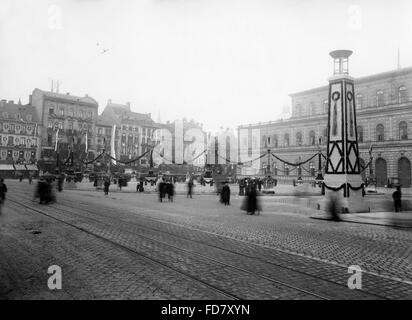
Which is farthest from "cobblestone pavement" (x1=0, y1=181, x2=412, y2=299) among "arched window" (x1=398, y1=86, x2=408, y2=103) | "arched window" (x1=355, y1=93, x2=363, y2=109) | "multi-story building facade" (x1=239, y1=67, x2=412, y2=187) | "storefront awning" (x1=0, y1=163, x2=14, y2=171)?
"storefront awning" (x1=0, y1=163, x2=14, y2=171)

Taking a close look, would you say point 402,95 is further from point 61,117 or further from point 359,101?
point 61,117

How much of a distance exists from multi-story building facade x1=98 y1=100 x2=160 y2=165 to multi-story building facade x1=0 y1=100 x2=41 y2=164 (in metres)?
16.3

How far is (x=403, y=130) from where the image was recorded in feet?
165

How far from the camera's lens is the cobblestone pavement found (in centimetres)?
580

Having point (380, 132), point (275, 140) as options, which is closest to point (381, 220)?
point (380, 132)

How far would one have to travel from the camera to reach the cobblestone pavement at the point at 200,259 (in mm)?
5797

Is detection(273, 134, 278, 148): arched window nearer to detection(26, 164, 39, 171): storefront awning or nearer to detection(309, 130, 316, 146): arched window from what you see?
detection(309, 130, 316, 146): arched window

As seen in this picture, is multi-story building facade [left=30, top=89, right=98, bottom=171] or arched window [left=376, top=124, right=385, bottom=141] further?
multi-story building facade [left=30, top=89, right=98, bottom=171]

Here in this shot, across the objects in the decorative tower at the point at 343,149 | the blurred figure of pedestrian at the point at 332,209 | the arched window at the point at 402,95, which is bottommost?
the blurred figure of pedestrian at the point at 332,209

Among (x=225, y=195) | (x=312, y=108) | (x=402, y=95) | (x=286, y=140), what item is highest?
(x=312, y=108)

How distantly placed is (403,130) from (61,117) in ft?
217

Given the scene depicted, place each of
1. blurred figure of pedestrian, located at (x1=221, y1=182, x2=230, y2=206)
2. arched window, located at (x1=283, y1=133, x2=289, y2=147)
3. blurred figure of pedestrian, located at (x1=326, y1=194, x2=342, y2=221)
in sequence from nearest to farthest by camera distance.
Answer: blurred figure of pedestrian, located at (x1=326, y1=194, x2=342, y2=221), blurred figure of pedestrian, located at (x1=221, y1=182, x2=230, y2=206), arched window, located at (x1=283, y1=133, x2=289, y2=147)

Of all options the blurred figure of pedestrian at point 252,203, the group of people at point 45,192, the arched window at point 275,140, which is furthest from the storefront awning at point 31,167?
the blurred figure of pedestrian at point 252,203

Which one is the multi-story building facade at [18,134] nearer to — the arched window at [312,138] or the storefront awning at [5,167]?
the storefront awning at [5,167]
